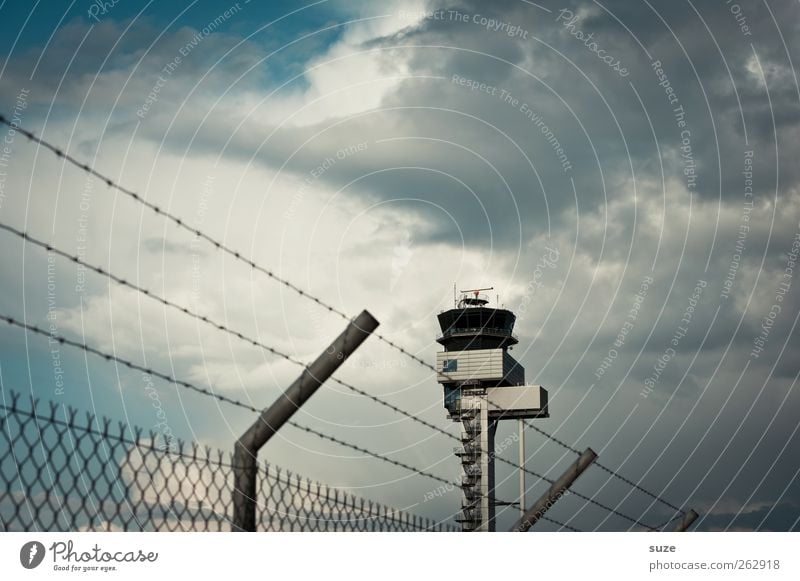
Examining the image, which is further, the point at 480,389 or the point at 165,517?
the point at 480,389

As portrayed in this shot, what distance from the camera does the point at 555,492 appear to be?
1341 centimetres

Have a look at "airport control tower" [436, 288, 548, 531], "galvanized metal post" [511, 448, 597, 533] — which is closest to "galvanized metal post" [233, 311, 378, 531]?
"galvanized metal post" [511, 448, 597, 533]

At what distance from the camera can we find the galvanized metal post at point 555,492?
13.0 meters

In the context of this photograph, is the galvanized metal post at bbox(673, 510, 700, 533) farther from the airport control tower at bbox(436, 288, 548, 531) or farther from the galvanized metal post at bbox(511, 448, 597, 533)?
the airport control tower at bbox(436, 288, 548, 531)

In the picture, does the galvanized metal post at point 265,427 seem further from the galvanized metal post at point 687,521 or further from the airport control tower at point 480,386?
the airport control tower at point 480,386

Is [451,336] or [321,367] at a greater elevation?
[451,336]

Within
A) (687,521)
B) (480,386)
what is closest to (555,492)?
(687,521)

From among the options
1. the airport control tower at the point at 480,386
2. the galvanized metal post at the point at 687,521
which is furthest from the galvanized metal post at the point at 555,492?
the airport control tower at the point at 480,386

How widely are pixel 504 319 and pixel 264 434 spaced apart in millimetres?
80597

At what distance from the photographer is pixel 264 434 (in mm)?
7551

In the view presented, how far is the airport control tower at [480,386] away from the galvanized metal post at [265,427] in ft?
221

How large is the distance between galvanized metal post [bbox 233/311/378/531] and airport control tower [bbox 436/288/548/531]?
6731 cm
